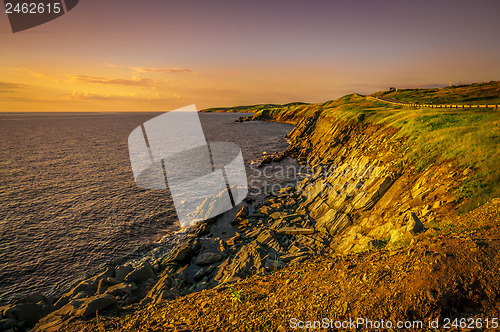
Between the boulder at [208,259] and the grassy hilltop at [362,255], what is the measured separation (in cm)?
14

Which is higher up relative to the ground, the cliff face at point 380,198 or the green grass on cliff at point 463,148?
the green grass on cliff at point 463,148

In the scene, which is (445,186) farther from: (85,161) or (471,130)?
(85,161)

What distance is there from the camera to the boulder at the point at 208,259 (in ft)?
62.3

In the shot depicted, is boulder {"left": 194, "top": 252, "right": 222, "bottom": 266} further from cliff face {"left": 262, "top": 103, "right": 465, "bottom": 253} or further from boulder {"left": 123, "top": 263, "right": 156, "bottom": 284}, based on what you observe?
cliff face {"left": 262, "top": 103, "right": 465, "bottom": 253}

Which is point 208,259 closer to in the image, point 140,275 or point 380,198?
point 140,275

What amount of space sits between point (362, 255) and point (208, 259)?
12.9m

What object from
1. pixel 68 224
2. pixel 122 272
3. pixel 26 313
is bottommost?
pixel 122 272

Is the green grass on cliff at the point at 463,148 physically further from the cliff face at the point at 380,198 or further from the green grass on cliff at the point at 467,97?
the green grass on cliff at the point at 467,97

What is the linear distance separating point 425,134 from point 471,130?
351cm

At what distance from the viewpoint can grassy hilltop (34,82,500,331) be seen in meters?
7.34

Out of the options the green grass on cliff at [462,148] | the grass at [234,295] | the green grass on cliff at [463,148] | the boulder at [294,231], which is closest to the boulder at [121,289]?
the grass at [234,295]

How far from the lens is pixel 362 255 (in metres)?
11.1

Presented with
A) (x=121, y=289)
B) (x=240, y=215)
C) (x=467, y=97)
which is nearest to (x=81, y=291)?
(x=121, y=289)

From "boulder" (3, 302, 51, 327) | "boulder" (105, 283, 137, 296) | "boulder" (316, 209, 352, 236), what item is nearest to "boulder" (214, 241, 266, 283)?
"boulder" (105, 283, 137, 296)
